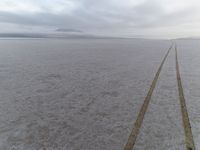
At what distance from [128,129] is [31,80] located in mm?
3771

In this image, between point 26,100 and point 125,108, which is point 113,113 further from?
point 26,100

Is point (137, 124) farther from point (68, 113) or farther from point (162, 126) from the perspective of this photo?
point (68, 113)

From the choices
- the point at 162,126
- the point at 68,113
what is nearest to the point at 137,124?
the point at 162,126

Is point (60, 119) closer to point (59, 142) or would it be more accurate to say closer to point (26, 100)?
point (59, 142)

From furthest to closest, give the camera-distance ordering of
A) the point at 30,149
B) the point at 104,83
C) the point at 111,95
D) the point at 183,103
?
the point at 104,83
the point at 111,95
the point at 183,103
the point at 30,149

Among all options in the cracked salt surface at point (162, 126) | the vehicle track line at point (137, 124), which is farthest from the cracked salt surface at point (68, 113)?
the cracked salt surface at point (162, 126)

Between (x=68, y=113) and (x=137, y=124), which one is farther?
(x=68, y=113)

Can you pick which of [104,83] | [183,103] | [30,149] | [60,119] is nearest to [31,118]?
[60,119]

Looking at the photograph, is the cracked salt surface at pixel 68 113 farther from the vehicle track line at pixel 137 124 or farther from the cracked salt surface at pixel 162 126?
the cracked salt surface at pixel 162 126

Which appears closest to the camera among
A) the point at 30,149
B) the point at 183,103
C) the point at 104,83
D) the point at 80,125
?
the point at 30,149

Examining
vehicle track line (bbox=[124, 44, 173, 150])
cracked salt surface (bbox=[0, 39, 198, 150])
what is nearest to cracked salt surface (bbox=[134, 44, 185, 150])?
vehicle track line (bbox=[124, 44, 173, 150])

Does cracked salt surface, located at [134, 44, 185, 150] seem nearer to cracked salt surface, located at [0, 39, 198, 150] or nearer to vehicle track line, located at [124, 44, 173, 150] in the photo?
vehicle track line, located at [124, 44, 173, 150]

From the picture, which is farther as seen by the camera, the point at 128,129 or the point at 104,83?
the point at 104,83

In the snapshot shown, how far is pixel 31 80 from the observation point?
16.9 feet
